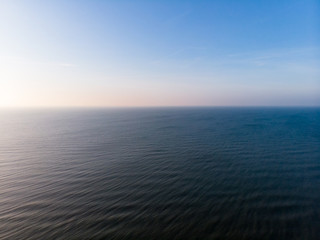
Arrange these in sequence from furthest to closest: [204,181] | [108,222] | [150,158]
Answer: [150,158]
[204,181]
[108,222]

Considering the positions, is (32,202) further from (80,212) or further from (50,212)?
(80,212)

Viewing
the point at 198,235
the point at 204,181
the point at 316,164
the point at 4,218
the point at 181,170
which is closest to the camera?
the point at 198,235

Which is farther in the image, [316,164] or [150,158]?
[150,158]

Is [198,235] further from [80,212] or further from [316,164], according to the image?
[316,164]

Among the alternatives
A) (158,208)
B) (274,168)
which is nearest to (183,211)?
(158,208)

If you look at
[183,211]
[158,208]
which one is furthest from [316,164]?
[158,208]

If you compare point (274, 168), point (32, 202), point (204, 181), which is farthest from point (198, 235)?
point (274, 168)

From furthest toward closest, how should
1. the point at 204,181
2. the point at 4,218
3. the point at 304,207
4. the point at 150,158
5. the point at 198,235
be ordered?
the point at 150,158
the point at 204,181
the point at 304,207
the point at 4,218
the point at 198,235

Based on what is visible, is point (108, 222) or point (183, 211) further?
point (183, 211)

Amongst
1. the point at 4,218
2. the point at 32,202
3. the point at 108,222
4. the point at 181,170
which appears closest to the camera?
the point at 108,222
